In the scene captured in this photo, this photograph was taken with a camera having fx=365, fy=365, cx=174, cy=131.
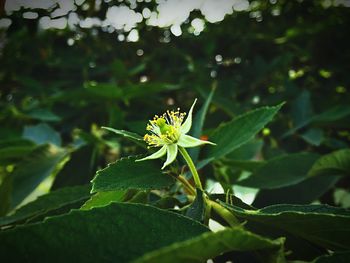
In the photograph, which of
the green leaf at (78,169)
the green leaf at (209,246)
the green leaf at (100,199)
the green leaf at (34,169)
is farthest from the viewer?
the green leaf at (78,169)

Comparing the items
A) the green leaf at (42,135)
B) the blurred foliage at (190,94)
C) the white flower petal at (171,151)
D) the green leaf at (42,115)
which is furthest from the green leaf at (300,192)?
the green leaf at (42,115)

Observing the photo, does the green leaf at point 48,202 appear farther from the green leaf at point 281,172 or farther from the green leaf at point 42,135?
the green leaf at point 42,135

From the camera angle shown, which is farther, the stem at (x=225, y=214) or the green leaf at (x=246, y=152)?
the green leaf at (x=246, y=152)

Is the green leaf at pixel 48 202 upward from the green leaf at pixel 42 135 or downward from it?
upward

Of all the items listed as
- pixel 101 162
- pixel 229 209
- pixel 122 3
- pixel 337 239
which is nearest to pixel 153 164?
pixel 229 209

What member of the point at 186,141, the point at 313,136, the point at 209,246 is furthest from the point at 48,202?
the point at 313,136

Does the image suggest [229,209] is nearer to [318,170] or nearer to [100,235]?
[100,235]

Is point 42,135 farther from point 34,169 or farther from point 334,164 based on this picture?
point 334,164

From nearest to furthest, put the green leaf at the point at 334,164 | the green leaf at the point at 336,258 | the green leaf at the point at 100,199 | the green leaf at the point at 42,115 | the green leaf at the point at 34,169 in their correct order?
the green leaf at the point at 336,258, the green leaf at the point at 100,199, the green leaf at the point at 334,164, the green leaf at the point at 34,169, the green leaf at the point at 42,115

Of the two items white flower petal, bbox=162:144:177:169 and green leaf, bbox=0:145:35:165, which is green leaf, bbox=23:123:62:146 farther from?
white flower petal, bbox=162:144:177:169
